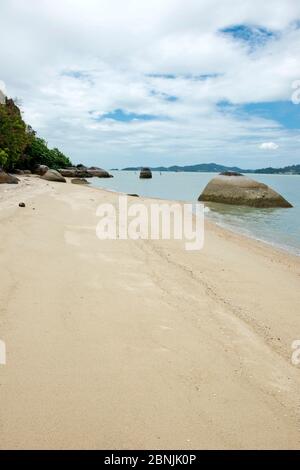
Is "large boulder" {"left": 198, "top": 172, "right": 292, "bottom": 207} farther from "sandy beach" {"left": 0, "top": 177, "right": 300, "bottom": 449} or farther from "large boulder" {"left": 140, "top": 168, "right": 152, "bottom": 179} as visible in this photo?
"large boulder" {"left": 140, "top": 168, "right": 152, "bottom": 179}

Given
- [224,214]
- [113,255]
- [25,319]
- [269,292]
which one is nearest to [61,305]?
[25,319]

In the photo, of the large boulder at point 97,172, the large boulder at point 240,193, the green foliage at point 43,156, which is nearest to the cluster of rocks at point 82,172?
the large boulder at point 97,172

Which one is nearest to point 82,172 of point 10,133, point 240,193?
point 10,133

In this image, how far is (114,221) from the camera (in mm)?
11172

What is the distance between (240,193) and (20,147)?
24.1 m

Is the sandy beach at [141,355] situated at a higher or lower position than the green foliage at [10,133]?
lower

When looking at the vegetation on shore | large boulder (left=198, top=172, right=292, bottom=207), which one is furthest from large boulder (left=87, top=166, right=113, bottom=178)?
large boulder (left=198, top=172, right=292, bottom=207)

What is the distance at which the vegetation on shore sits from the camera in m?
33.6

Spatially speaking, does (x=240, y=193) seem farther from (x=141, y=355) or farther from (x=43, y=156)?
(x=43, y=156)

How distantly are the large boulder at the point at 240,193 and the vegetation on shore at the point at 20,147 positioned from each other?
14.8 meters

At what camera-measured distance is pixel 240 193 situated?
87.1 ft

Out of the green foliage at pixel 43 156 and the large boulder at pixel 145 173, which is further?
the large boulder at pixel 145 173

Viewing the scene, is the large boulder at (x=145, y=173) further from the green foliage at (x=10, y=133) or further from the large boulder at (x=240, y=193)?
the large boulder at (x=240, y=193)

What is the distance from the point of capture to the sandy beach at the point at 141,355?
2484mm
